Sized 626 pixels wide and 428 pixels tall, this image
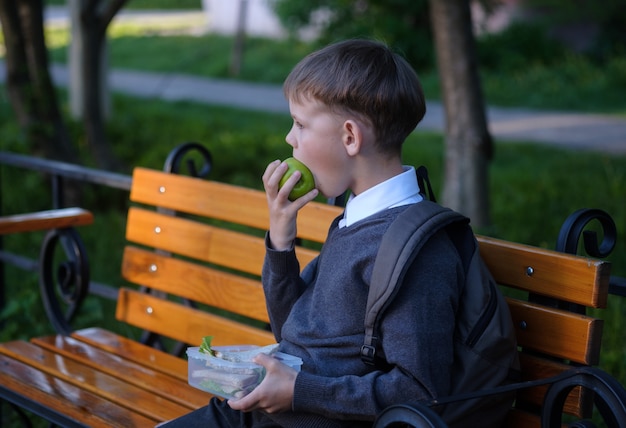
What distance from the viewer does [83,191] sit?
6.99 meters

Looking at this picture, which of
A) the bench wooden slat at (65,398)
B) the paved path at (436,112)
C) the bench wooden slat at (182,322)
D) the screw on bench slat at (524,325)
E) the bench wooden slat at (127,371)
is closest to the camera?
the screw on bench slat at (524,325)

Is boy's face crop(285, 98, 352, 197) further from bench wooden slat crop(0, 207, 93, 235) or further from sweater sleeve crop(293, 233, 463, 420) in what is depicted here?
bench wooden slat crop(0, 207, 93, 235)

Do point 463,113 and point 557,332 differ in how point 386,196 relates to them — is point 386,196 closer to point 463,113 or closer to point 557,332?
point 557,332

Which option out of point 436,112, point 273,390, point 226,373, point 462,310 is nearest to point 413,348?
point 462,310

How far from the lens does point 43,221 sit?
359 cm

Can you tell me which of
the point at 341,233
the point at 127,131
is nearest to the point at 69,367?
the point at 341,233

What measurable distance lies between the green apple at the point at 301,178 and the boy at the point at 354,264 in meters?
0.02

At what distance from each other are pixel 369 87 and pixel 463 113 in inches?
148

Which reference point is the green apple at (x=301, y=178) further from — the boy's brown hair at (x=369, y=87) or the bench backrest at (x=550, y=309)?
the bench backrest at (x=550, y=309)

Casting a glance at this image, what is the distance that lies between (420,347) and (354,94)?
574 mm

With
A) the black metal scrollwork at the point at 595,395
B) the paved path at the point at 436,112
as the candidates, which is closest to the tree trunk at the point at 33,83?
the black metal scrollwork at the point at 595,395

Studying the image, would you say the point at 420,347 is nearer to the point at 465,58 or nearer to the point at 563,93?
the point at 465,58

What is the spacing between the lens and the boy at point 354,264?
83.9 inches

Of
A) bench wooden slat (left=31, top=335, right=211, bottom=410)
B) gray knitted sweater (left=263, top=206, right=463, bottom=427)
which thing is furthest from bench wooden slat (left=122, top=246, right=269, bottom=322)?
gray knitted sweater (left=263, top=206, right=463, bottom=427)
